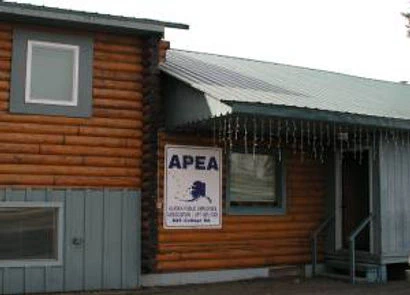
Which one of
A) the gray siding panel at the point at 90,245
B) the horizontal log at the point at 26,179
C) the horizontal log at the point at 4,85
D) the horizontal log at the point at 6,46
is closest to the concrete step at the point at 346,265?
the gray siding panel at the point at 90,245

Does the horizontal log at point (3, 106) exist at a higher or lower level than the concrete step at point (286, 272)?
higher

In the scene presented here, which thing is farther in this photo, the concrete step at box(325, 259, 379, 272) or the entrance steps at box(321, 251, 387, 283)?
the concrete step at box(325, 259, 379, 272)

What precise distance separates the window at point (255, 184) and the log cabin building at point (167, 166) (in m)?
0.03

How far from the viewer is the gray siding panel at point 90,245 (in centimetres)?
1198

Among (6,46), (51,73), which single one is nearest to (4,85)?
(6,46)

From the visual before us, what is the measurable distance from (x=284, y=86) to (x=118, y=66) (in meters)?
3.57

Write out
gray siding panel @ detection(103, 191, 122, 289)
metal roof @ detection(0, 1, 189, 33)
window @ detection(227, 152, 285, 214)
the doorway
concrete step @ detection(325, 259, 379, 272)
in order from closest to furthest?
metal roof @ detection(0, 1, 189, 33), gray siding panel @ detection(103, 191, 122, 289), concrete step @ detection(325, 259, 379, 272), window @ detection(227, 152, 285, 214), the doorway

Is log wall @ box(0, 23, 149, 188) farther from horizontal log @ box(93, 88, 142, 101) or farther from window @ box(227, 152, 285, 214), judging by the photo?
window @ box(227, 152, 285, 214)

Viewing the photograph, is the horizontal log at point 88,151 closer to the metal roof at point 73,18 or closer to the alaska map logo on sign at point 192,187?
the alaska map logo on sign at point 192,187

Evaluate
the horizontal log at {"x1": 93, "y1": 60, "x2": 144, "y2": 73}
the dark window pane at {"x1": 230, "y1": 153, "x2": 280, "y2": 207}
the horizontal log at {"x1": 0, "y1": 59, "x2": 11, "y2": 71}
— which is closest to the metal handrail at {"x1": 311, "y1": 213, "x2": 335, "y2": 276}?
the dark window pane at {"x1": 230, "y1": 153, "x2": 280, "y2": 207}

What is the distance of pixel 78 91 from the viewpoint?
1249 centimetres

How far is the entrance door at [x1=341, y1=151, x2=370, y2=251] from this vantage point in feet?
50.9

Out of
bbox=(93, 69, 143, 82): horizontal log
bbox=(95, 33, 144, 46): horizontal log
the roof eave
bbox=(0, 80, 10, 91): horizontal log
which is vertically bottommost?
the roof eave

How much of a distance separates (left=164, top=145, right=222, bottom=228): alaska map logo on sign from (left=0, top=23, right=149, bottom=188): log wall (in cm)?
69
